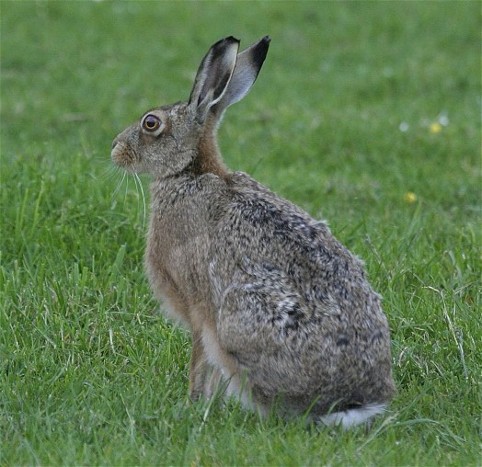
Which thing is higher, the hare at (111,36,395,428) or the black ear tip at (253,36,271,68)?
the black ear tip at (253,36,271,68)

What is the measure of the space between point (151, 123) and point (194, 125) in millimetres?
239

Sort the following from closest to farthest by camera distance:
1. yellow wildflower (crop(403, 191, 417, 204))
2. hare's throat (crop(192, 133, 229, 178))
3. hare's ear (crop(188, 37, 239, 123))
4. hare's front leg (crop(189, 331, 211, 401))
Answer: hare's front leg (crop(189, 331, 211, 401)) < hare's ear (crop(188, 37, 239, 123)) < hare's throat (crop(192, 133, 229, 178)) < yellow wildflower (crop(403, 191, 417, 204))

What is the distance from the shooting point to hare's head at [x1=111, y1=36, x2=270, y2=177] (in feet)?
18.4

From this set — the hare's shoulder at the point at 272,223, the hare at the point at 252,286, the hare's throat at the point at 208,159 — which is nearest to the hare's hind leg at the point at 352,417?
the hare at the point at 252,286

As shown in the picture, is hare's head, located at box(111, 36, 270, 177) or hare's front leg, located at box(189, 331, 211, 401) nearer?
hare's front leg, located at box(189, 331, 211, 401)

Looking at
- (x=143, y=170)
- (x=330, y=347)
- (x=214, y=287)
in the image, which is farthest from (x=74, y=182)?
(x=330, y=347)

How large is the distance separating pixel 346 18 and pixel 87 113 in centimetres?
474

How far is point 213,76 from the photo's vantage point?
5.59 m

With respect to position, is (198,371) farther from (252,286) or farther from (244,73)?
(244,73)

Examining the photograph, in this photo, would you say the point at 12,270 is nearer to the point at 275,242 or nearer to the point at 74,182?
the point at 74,182

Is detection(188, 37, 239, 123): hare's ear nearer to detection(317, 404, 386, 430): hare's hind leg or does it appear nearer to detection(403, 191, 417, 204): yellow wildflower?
detection(317, 404, 386, 430): hare's hind leg

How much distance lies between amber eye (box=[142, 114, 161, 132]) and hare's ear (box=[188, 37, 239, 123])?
0.19 metres

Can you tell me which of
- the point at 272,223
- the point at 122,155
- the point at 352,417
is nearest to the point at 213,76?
the point at 122,155

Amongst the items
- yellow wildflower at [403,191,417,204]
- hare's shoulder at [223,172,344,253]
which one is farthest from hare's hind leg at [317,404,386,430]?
yellow wildflower at [403,191,417,204]
